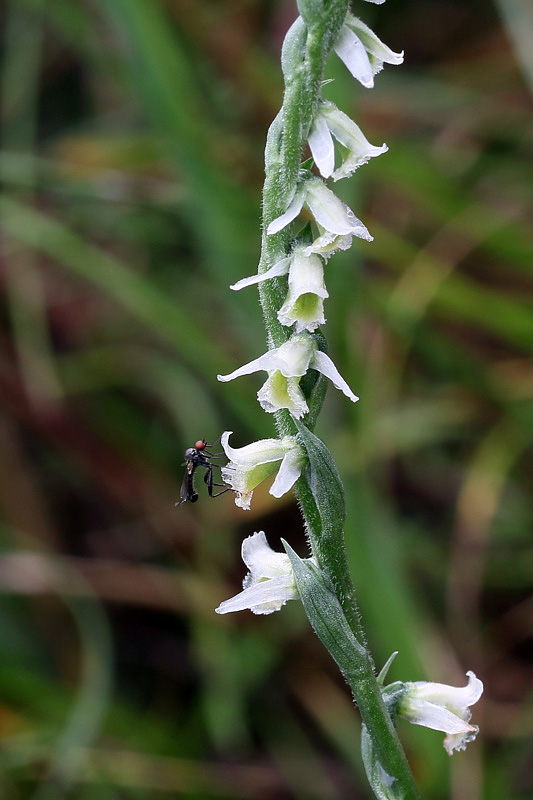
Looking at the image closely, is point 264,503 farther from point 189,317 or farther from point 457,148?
point 457,148

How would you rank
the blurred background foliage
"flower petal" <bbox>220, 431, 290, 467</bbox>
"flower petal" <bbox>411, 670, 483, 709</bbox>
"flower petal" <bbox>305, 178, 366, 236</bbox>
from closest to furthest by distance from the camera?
1. "flower petal" <bbox>305, 178, 366, 236</bbox>
2. "flower petal" <bbox>220, 431, 290, 467</bbox>
3. "flower petal" <bbox>411, 670, 483, 709</bbox>
4. the blurred background foliage

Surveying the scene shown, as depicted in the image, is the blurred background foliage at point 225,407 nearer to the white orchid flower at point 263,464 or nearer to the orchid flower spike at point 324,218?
the white orchid flower at point 263,464

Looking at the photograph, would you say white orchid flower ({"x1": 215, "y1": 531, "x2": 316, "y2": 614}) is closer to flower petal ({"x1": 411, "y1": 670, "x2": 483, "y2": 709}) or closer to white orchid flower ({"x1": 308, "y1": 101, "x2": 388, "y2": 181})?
flower petal ({"x1": 411, "y1": 670, "x2": 483, "y2": 709})

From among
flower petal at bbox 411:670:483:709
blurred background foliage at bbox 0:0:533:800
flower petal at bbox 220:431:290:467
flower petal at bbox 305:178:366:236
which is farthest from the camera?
blurred background foliage at bbox 0:0:533:800

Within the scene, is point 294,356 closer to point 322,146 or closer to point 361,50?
point 322,146

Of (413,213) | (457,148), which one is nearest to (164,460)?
(413,213)

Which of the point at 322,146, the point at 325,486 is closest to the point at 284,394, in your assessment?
the point at 325,486

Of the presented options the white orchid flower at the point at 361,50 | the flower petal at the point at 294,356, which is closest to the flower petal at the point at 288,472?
the flower petal at the point at 294,356

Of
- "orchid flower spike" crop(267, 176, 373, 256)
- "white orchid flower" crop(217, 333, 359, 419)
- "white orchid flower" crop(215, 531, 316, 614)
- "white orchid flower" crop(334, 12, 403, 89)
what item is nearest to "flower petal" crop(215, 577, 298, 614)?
"white orchid flower" crop(215, 531, 316, 614)
